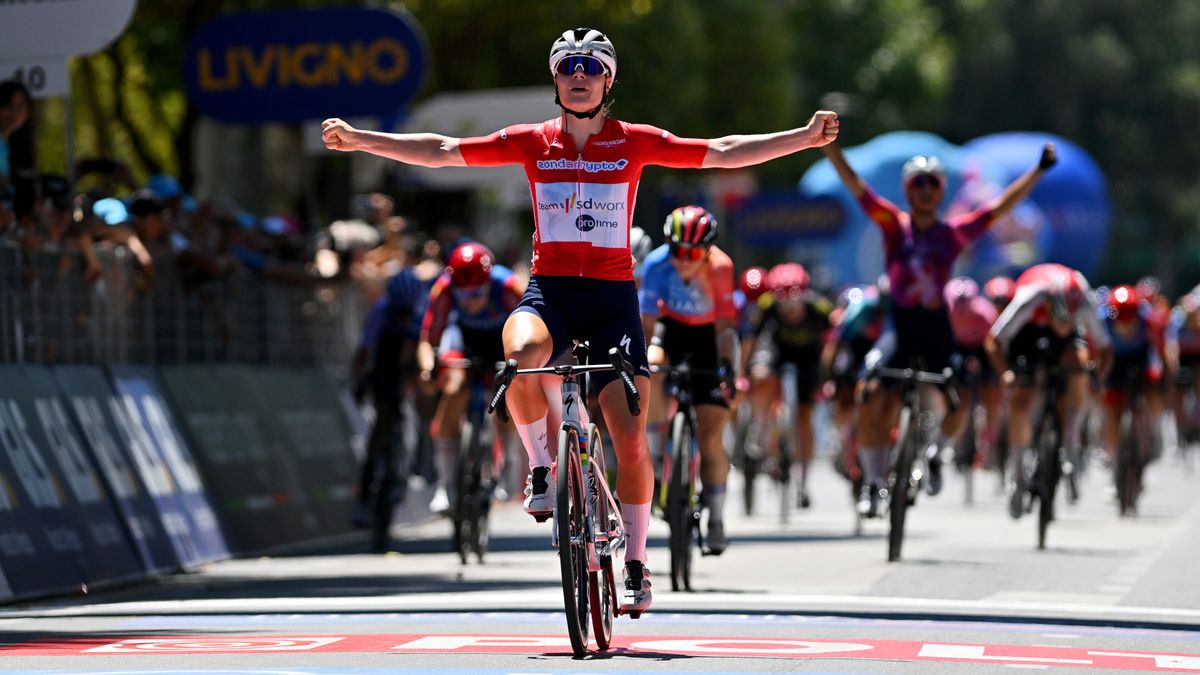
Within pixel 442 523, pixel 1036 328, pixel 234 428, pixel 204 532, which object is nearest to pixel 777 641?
pixel 204 532

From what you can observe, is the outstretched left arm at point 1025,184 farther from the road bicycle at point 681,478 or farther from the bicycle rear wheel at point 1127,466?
the bicycle rear wheel at point 1127,466

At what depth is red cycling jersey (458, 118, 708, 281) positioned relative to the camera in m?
10.1

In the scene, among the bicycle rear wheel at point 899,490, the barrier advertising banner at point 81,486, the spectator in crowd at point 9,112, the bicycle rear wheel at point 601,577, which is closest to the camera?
the bicycle rear wheel at point 601,577

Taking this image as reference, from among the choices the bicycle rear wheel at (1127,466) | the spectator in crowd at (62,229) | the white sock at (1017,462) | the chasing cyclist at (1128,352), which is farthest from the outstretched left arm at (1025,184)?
the chasing cyclist at (1128,352)

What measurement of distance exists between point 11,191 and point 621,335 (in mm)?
5549

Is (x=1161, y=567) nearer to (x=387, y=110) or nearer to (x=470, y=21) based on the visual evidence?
(x=387, y=110)

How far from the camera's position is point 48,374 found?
14.8 metres

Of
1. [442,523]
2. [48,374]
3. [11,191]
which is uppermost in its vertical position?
[11,191]

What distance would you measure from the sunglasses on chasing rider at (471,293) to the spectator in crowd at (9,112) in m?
2.97

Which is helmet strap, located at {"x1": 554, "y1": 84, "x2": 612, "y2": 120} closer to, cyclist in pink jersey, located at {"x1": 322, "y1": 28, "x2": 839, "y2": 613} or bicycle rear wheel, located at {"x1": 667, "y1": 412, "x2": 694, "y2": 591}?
cyclist in pink jersey, located at {"x1": 322, "y1": 28, "x2": 839, "y2": 613}

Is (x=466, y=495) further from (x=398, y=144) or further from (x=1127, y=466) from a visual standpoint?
(x=1127, y=466)

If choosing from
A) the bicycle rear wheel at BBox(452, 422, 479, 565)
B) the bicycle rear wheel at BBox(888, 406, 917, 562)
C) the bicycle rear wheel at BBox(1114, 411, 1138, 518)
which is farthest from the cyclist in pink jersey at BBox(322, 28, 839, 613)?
the bicycle rear wheel at BBox(1114, 411, 1138, 518)

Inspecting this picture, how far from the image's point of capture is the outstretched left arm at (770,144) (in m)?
10.0

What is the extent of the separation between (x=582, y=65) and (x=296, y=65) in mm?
12735
